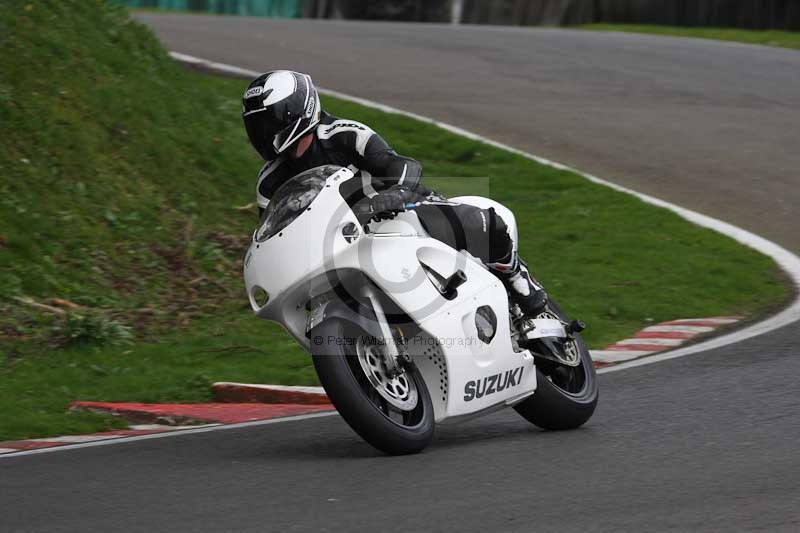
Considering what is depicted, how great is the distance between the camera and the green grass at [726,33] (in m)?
23.5

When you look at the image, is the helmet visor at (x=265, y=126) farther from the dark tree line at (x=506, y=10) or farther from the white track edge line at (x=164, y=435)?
the dark tree line at (x=506, y=10)

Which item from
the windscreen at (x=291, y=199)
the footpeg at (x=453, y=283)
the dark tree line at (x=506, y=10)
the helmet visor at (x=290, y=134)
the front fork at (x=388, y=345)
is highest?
the helmet visor at (x=290, y=134)

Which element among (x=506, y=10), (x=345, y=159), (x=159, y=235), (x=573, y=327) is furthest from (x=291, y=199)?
(x=506, y=10)

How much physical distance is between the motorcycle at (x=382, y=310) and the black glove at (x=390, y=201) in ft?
0.37

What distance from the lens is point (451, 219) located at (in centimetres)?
614

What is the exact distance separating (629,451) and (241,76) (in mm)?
11880

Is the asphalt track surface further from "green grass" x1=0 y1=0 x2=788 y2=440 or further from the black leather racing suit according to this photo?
"green grass" x1=0 y1=0 x2=788 y2=440

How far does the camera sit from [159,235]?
35.9 ft

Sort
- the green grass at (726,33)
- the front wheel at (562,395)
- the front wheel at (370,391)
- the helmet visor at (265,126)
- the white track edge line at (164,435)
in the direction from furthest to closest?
the green grass at (726,33) → the white track edge line at (164,435) → the front wheel at (562,395) → the helmet visor at (265,126) → the front wheel at (370,391)

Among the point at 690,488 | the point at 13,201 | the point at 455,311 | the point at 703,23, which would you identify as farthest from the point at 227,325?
the point at 703,23

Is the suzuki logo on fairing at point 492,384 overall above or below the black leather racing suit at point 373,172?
below

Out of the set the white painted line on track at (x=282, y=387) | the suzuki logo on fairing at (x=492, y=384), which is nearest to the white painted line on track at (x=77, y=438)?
the white painted line on track at (x=282, y=387)

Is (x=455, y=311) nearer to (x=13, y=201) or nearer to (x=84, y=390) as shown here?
(x=84, y=390)

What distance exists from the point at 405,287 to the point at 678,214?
266 inches
